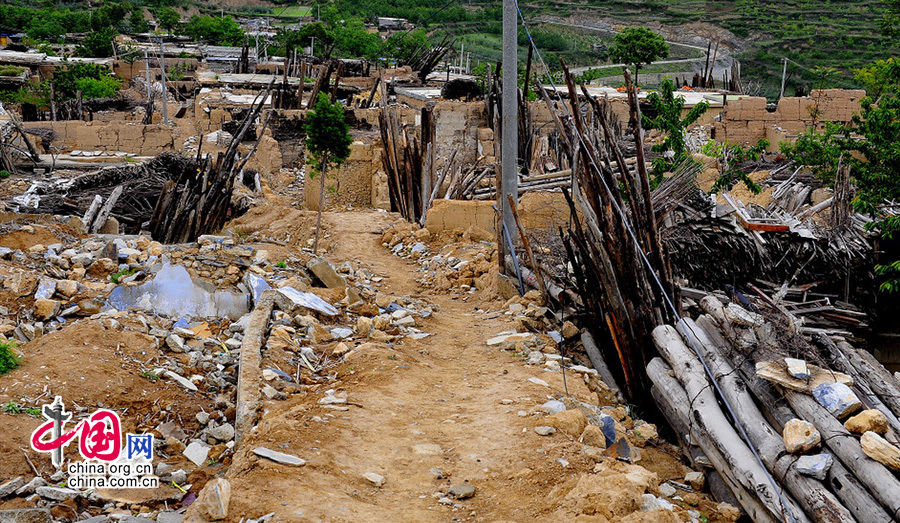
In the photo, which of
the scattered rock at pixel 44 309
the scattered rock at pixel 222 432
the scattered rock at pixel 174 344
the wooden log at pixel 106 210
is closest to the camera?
the scattered rock at pixel 222 432

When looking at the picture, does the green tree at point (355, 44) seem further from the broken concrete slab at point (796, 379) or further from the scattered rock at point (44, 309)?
the broken concrete slab at point (796, 379)

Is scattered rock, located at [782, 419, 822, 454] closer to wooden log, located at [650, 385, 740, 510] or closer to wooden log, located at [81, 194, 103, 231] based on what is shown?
wooden log, located at [650, 385, 740, 510]

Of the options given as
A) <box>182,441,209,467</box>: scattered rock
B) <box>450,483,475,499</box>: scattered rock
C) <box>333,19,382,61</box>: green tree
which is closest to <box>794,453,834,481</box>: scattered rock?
<box>450,483,475,499</box>: scattered rock

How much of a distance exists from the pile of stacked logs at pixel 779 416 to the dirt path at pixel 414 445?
3.03 feet

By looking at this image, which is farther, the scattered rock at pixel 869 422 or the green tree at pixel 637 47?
the green tree at pixel 637 47

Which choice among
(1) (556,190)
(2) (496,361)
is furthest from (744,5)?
(2) (496,361)

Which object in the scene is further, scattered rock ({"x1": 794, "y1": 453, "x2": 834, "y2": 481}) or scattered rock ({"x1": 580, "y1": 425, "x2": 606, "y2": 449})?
scattered rock ({"x1": 580, "y1": 425, "x2": 606, "y2": 449})

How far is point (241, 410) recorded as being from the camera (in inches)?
237

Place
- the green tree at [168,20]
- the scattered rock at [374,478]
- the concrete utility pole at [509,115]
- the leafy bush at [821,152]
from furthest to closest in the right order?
1. the green tree at [168,20]
2. the leafy bush at [821,152]
3. the concrete utility pole at [509,115]
4. the scattered rock at [374,478]

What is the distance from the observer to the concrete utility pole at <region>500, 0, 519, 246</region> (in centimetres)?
992

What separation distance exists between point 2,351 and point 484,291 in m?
6.03

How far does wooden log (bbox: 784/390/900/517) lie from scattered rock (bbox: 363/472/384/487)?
2.65 m

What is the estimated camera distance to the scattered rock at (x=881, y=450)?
173 inches

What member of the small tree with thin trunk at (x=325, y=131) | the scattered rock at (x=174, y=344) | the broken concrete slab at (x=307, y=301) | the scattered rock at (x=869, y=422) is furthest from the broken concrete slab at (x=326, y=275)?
→ the scattered rock at (x=869, y=422)
